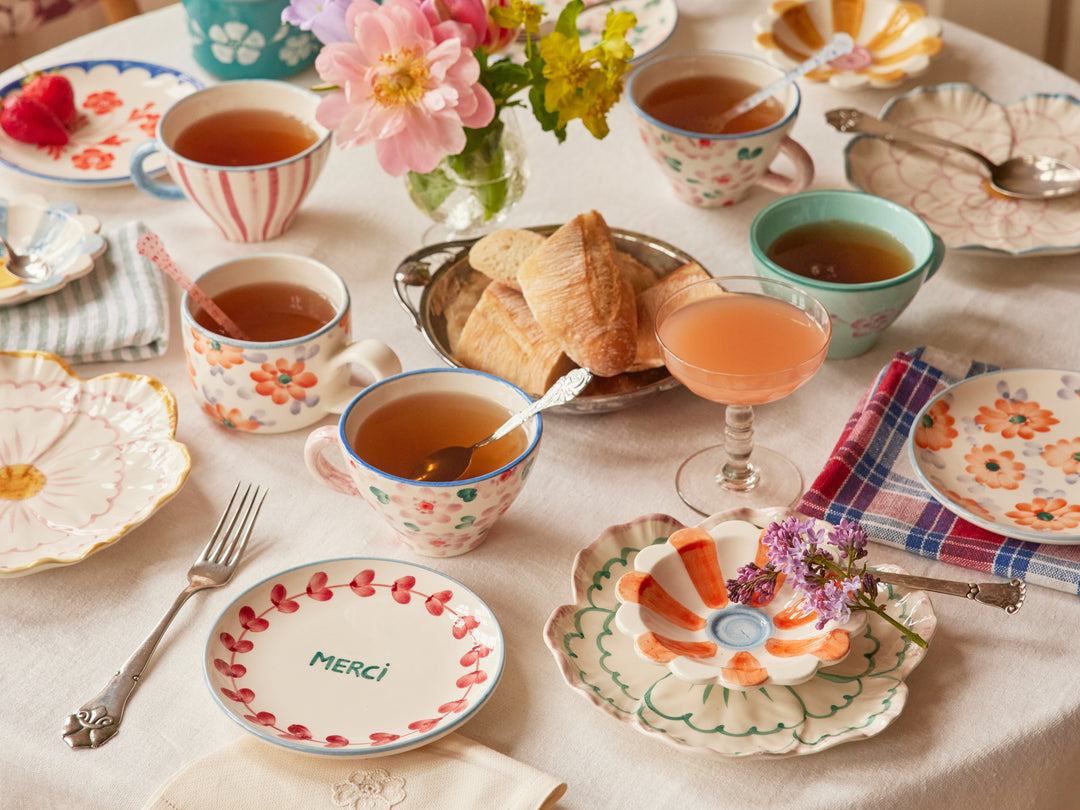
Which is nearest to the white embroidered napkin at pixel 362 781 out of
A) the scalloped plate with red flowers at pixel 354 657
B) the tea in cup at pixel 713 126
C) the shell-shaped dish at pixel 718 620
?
the scalloped plate with red flowers at pixel 354 657

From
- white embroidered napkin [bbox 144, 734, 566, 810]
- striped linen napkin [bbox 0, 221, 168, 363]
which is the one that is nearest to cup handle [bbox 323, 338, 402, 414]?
striped linen napkin [bbox 0, 221, 168, 363]

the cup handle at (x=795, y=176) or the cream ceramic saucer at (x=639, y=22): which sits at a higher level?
the cream ceramic saucer at (x=639, y=22)

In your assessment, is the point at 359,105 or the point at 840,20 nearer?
the point at 359,105

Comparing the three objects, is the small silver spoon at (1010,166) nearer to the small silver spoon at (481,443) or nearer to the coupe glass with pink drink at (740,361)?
the coupe glass with pink drink at (740,361)

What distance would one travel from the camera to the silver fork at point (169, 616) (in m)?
0.80

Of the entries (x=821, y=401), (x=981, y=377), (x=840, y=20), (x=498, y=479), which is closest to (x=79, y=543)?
(x=498, y=479)

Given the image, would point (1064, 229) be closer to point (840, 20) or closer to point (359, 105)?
point (840, 20)

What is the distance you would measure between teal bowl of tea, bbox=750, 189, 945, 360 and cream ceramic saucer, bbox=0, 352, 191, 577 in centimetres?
62

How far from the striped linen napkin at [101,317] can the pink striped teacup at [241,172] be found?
0.11 metres

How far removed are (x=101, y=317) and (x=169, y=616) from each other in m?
0.44

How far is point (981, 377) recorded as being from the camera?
1.06 m

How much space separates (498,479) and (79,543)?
0.37 meters

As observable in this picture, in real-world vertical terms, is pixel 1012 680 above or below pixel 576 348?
below

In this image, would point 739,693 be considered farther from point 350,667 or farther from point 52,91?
point 52,91
